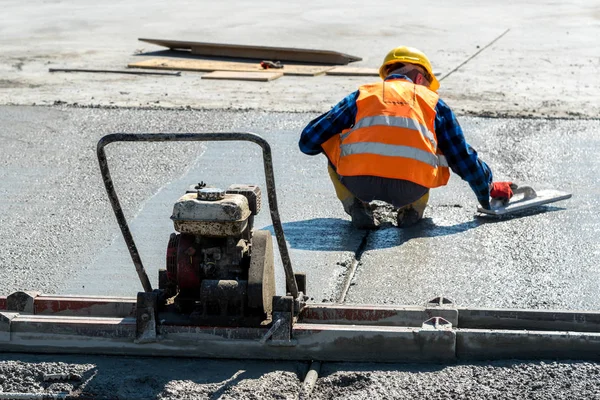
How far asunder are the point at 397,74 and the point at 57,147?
307cm

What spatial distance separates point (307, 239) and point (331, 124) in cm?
70

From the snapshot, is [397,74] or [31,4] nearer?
[397,74]

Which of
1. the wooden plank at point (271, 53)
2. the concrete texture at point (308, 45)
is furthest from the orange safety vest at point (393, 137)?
the wooden plank at point (271, 53)

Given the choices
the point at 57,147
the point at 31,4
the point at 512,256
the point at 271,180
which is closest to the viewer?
the point at 271,180

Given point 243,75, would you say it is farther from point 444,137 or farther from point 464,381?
point 464,381

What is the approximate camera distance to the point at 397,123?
5.64m

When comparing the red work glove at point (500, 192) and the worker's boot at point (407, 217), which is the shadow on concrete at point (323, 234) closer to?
the worker's boot at point (407, 217)

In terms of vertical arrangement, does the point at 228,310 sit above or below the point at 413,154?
below

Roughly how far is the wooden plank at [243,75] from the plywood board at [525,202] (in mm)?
4771

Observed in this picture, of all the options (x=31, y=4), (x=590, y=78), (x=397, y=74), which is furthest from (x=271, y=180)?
(x=31, y=4)

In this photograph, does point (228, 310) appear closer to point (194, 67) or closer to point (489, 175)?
point (489, 175)

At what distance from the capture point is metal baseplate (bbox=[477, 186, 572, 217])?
6234 mm

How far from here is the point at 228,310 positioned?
4.16 meters

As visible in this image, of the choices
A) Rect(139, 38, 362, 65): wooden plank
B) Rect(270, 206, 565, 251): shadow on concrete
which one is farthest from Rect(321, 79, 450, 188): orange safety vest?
Rect(139, 38, 362, 65): wooden plank
